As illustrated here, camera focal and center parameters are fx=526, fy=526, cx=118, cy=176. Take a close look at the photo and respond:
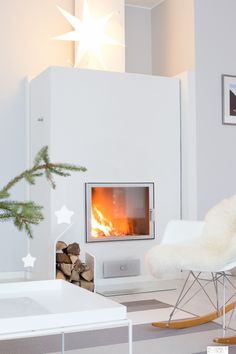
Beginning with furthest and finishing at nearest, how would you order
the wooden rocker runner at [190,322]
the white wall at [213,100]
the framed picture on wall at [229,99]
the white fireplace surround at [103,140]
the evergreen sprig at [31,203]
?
the framed picture on wall at [229,99] → the white wall at [213,100] → the white fireplace surround at [103,140] → the wooden rocker runner at [190,322] → the evergreen sprig at [31,203]

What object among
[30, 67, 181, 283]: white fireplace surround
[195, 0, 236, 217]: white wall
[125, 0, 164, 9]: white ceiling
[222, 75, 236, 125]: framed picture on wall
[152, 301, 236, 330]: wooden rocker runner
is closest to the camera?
[152, 301, 236, 330]: wooden rocker runner

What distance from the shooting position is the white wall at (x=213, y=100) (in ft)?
16.8

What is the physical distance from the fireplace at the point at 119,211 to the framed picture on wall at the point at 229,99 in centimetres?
109

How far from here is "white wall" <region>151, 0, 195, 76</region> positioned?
17.4 ft

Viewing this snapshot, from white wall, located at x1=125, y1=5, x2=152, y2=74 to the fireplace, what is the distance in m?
1.79

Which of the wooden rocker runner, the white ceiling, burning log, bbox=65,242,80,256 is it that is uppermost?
the white ceiling

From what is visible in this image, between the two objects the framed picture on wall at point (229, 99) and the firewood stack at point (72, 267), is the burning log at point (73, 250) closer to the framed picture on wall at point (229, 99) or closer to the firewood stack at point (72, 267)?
the firewood stack at point (72, 267)

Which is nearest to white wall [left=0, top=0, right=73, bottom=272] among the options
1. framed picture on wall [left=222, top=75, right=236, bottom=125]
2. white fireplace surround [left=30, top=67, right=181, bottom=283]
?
white fireplace surround [left=30, top=67, right=181, bottom=283]

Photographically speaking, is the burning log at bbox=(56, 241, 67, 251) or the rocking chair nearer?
the rocking chair

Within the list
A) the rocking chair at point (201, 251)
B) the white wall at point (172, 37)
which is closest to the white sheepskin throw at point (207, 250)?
the rocking chair at point (201, 251)

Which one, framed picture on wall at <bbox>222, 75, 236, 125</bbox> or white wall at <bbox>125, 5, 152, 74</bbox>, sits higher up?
white wall at <bbox>125, 5, 152, 74</bbox>

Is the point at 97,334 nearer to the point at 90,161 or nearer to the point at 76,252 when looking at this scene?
the point at 76,252

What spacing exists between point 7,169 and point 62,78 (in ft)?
3.74

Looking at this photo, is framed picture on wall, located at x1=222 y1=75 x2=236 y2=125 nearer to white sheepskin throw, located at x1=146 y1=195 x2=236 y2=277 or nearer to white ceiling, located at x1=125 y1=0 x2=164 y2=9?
white ceiling, located at x1=125 y1=0 x2=164 y2=9
